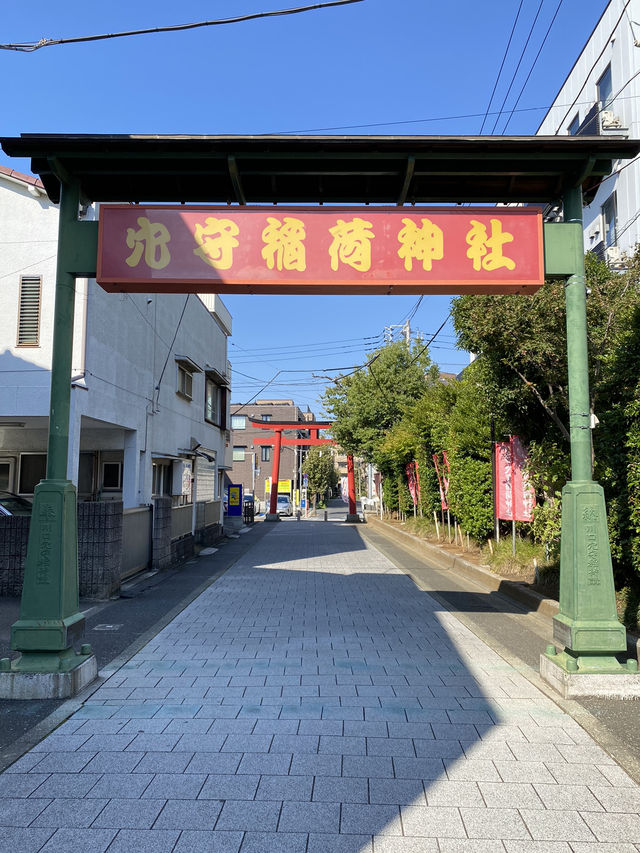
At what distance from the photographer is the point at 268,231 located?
5.87 meters

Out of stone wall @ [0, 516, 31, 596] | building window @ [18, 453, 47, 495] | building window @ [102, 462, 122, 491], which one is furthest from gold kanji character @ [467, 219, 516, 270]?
building window @ [102, 462, 122, 491]

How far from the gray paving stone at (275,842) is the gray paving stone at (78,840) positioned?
2.26 feet

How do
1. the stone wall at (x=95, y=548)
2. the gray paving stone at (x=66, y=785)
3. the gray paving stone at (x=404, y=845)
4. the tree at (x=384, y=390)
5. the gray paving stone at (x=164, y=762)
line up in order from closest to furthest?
the gray paving stone at (x=404, y=845) → the gray paving stone at (x=66, y=785) → the gray paving stone at (x=164, y=762) → the stone wall at (x=95, y=548) → the tree at (x=384, y=390)

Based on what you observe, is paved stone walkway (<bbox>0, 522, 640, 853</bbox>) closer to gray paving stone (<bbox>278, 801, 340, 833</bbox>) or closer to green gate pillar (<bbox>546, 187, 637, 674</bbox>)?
gray paving stone (<bbox>278, 801, 340, 833</bbox>)

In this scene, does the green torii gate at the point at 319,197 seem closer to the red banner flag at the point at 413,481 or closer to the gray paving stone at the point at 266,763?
the gray paving stone at the point at 266,763

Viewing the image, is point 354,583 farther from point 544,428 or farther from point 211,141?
point 211,141

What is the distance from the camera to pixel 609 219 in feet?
60.8

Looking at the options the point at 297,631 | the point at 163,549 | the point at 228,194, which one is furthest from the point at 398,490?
the point at 228,194

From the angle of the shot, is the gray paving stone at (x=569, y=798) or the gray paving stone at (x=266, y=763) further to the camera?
the gray paving stone at (x=266, y=763)

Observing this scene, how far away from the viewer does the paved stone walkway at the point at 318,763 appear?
124 inches

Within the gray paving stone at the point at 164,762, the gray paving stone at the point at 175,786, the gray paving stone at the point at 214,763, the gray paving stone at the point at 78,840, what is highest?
the gray paving stone at the point at 214,763

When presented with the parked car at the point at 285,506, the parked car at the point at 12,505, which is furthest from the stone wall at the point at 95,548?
the parked car at the point at 285,506

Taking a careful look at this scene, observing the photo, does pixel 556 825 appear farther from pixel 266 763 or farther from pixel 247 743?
pixel 247 743

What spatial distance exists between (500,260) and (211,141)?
2849mm
